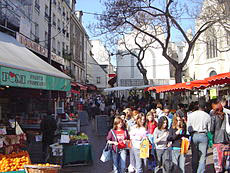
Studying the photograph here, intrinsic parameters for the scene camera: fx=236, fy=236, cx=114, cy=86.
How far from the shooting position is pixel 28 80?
559 cm

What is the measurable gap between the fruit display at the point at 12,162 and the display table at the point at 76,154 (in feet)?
5.39

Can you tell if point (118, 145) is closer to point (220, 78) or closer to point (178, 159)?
point (178, 159)

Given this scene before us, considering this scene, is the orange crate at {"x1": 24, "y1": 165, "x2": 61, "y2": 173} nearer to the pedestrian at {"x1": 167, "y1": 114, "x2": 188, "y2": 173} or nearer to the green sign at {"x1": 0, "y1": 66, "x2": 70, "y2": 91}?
the green sign at {"x1": 0, "y1": 66, "x2": 70, "y2": 91}

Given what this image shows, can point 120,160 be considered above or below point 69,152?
above

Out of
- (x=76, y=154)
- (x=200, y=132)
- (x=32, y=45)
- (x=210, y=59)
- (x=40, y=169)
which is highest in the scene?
(x=210, y=59)

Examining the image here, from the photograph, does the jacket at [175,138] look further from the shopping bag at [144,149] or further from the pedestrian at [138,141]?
the pedestrian at [138,141]

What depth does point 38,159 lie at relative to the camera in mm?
7438

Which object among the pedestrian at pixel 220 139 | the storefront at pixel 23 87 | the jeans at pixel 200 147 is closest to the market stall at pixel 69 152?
the storefront at pixel 23 87

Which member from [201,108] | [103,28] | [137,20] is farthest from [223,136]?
[137,20]

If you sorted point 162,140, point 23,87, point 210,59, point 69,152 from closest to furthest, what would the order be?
point 162,140 < point 23,87 < point 69,152 < point 210,59

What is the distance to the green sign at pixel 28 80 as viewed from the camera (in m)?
4.82

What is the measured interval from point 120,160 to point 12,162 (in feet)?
7.95

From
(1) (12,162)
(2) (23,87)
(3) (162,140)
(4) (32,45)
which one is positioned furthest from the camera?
(4) (32,45)

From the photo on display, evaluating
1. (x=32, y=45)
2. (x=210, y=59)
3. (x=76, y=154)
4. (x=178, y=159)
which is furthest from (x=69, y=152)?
(x=210, y=59)
